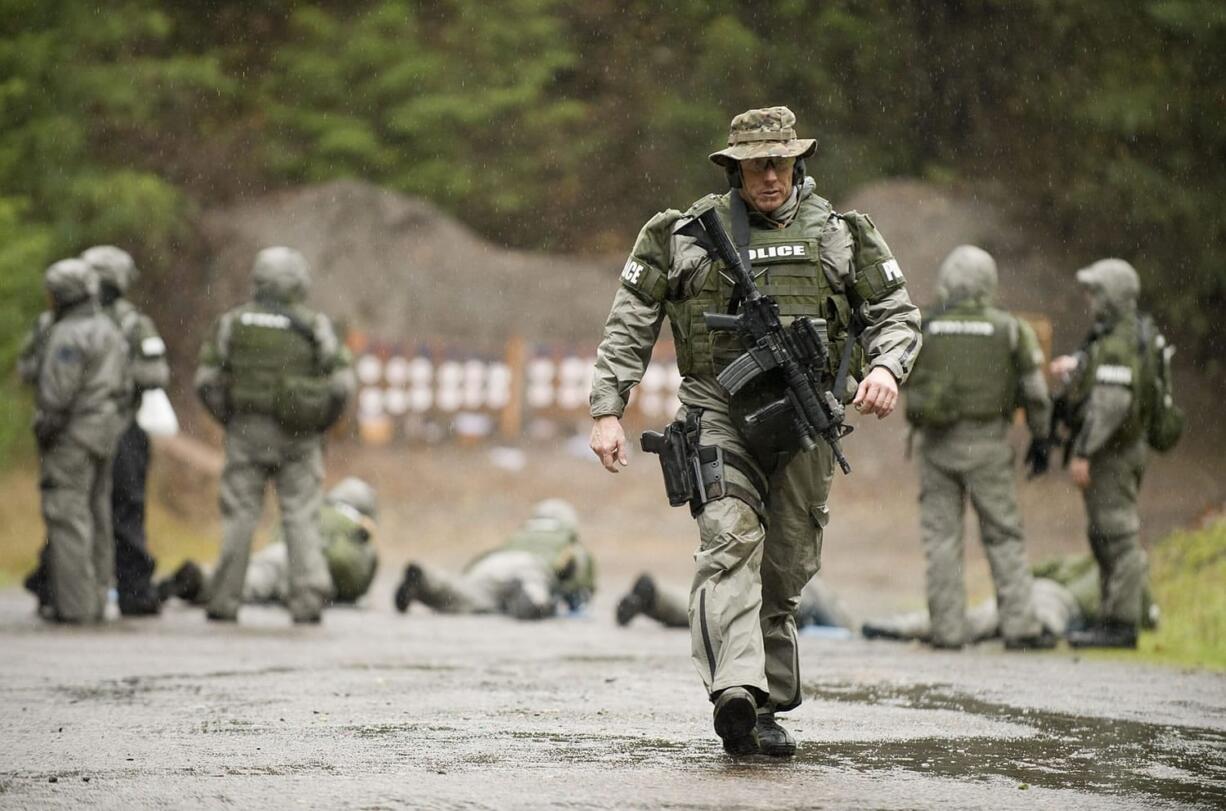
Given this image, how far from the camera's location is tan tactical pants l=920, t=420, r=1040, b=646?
471 inches

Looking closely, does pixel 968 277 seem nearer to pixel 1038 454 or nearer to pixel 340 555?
pixel 1038 454

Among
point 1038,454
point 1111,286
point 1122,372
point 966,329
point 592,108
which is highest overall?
point 592,108

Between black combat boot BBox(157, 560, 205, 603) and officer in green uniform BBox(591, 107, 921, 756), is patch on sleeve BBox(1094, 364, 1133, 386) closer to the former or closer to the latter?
officer in green uniform BBox(591, 107, 921, 756)

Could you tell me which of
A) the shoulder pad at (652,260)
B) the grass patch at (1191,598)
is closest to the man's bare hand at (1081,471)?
the grass patch at (1191,598)

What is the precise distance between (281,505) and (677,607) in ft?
8.86

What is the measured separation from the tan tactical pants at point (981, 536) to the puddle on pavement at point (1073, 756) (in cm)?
379

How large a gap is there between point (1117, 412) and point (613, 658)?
3.27m

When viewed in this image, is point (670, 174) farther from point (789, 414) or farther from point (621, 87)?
point (789, 414)

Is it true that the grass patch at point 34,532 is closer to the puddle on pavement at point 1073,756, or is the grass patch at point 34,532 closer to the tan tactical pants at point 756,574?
the puddle on pavement at point 1073,756

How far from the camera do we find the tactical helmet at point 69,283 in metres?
12.5

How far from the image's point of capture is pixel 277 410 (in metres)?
12.9

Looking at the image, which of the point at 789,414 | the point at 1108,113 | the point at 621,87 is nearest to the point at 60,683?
the point at 789,414

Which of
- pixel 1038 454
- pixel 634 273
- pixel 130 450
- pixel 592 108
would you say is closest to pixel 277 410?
pixel 130 450

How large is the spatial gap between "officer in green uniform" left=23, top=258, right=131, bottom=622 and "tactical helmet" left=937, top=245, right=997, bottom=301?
507cm
